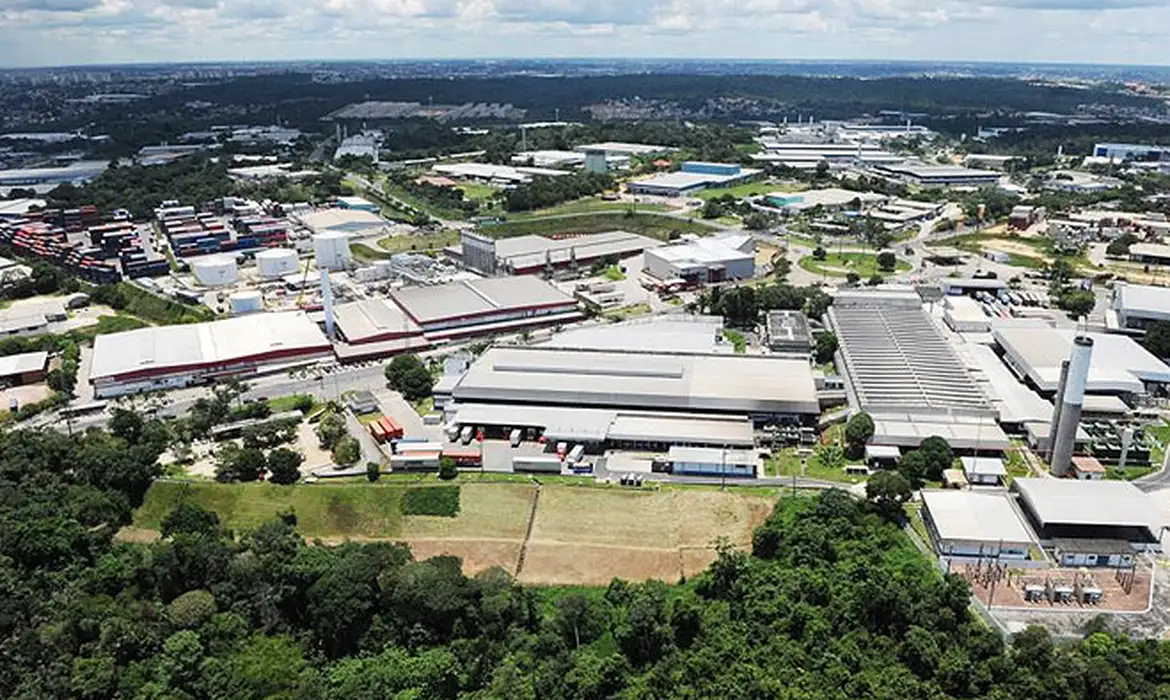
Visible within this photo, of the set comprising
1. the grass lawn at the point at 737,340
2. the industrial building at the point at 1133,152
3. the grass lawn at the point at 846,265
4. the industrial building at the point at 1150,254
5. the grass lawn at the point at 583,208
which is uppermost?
the industrial building at the point at 1133,152

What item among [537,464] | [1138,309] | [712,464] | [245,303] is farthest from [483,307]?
[1138,309]

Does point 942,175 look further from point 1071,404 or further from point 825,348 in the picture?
point 1071,404

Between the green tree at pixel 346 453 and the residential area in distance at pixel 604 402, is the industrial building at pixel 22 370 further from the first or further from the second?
the green tree at pixel 346 453

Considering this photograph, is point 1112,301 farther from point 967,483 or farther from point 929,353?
point 967,483

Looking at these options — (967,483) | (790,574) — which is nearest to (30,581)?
(790,574)

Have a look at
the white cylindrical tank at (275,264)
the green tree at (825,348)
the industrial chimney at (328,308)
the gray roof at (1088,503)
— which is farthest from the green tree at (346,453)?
the white cylindrical tank at (275,264)

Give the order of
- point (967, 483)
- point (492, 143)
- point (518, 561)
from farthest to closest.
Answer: point (492, 143) → point (967, 483) → point (518, 561)

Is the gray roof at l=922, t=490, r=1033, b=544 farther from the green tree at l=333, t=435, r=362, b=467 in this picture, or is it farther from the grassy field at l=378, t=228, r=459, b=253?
the grassy field at l=378, t=228, r=459, b=253
